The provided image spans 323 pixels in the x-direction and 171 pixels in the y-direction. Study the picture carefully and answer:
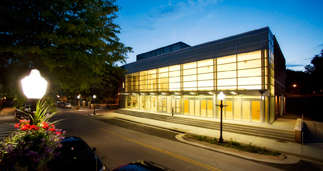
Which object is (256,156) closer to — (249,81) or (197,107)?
(249,81)

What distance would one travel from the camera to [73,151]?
691cm

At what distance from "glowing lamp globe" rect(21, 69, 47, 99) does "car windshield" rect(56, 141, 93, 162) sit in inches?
160

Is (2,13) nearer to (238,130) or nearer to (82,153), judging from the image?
(82,153)

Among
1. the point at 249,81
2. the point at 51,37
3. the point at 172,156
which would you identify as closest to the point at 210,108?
the point at 249,81

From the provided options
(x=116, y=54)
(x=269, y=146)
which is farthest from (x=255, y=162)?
(x=116, y=54)

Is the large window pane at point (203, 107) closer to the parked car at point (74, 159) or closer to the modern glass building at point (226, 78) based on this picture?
the modern glass building at point (226, 78)

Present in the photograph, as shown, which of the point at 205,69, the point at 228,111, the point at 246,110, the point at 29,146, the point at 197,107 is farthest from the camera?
the point at 197,107

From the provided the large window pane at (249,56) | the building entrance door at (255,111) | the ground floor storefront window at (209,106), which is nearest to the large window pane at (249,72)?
the large window pane at (249,56)

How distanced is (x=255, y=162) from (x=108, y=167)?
315 inches

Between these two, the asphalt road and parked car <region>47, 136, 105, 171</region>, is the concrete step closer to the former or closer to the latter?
the asphalt road

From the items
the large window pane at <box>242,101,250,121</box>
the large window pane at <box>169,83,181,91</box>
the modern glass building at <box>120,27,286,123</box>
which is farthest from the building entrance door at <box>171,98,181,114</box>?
the large window pane at <box>242,101,250,121</box>

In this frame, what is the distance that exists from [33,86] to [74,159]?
13.9 ft

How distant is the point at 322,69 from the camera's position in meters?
43.1

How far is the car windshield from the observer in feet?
21.3
